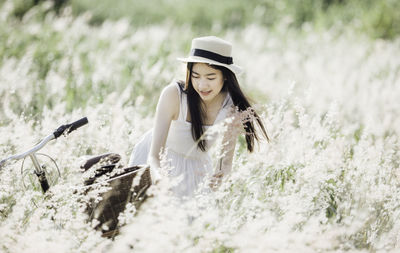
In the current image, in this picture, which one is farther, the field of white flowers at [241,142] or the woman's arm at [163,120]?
the woman's arm at [163,120]

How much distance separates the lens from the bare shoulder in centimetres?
283

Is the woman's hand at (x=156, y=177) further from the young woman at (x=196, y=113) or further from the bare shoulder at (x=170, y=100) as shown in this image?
the bare shoulder at (x=170, y=100)

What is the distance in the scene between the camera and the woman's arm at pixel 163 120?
107 inches

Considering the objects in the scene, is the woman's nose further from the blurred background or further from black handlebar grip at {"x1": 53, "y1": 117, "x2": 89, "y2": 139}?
the blurred background

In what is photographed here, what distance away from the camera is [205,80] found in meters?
2.71

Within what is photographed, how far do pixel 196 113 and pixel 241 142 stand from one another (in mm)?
1190

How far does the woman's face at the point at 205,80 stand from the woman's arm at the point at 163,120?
20cm

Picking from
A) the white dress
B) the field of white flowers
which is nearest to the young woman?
the white dress

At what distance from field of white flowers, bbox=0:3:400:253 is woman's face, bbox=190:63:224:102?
1.31 ft

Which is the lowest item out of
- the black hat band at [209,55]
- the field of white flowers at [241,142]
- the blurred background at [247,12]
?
the field of white flowers at [241,142]

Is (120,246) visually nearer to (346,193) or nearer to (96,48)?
(346,193)

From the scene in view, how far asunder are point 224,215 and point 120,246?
676mm

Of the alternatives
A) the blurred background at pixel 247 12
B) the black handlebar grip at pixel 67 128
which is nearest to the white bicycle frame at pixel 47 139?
the black handlebar grip at pixel 67 128

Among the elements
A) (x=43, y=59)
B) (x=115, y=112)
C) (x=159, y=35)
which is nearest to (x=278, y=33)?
(x=159, y=35)
